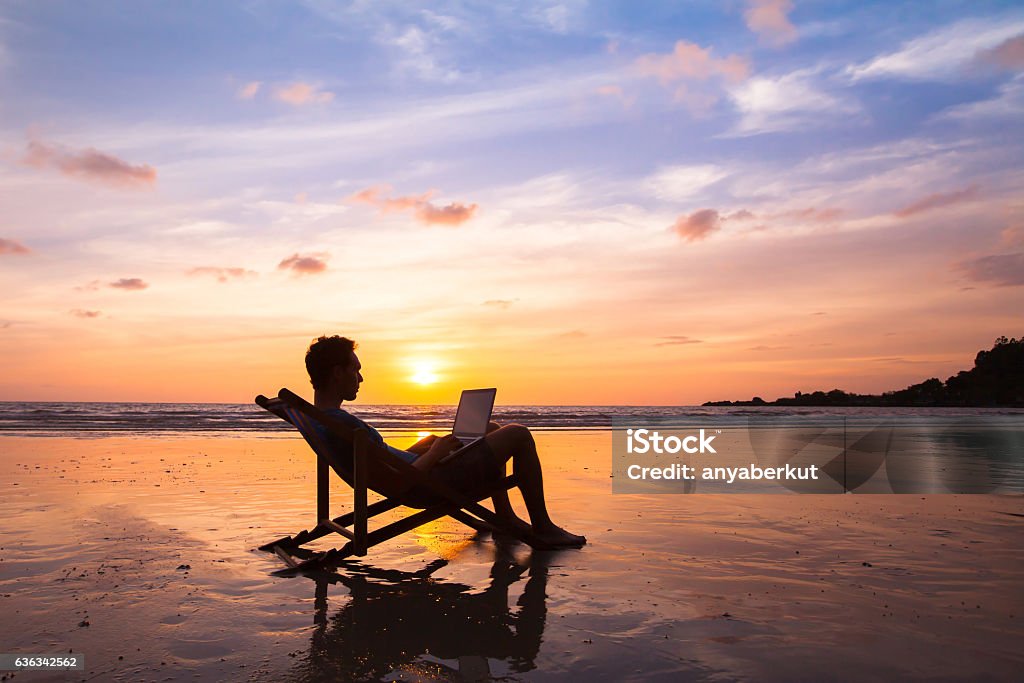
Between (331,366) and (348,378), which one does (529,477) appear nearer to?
(348,378)

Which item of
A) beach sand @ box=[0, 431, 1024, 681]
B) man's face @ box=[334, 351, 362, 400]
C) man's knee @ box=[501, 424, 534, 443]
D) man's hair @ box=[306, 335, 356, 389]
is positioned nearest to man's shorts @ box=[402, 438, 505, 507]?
man's knee @ box=[501, 424, 534, 443]

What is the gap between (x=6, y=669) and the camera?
328cm

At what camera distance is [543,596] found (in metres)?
4.52

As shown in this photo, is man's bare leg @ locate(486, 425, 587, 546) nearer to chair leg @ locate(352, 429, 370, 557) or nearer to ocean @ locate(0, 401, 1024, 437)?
chair leg @ locate(352, 429, 370, 557)

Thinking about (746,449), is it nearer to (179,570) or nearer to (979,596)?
(979,596)

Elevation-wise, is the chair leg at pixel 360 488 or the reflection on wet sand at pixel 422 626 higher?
the chair leg at pixel 360 488

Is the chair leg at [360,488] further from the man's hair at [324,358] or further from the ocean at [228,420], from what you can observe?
the ocean at [228,420]

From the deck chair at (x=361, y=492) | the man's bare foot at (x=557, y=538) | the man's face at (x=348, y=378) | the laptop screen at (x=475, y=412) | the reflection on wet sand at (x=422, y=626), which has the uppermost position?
the man's face at (x=348, y=378)

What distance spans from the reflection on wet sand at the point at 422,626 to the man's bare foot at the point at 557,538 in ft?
1.85

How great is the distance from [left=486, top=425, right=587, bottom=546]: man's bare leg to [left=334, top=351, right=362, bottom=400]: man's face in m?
1.20

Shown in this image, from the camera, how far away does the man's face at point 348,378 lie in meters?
5.59

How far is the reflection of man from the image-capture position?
18.3ft

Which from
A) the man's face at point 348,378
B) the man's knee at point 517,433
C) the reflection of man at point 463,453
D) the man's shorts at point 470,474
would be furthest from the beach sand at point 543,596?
the man's face at point 348,378

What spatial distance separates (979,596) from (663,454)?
11.4 m
